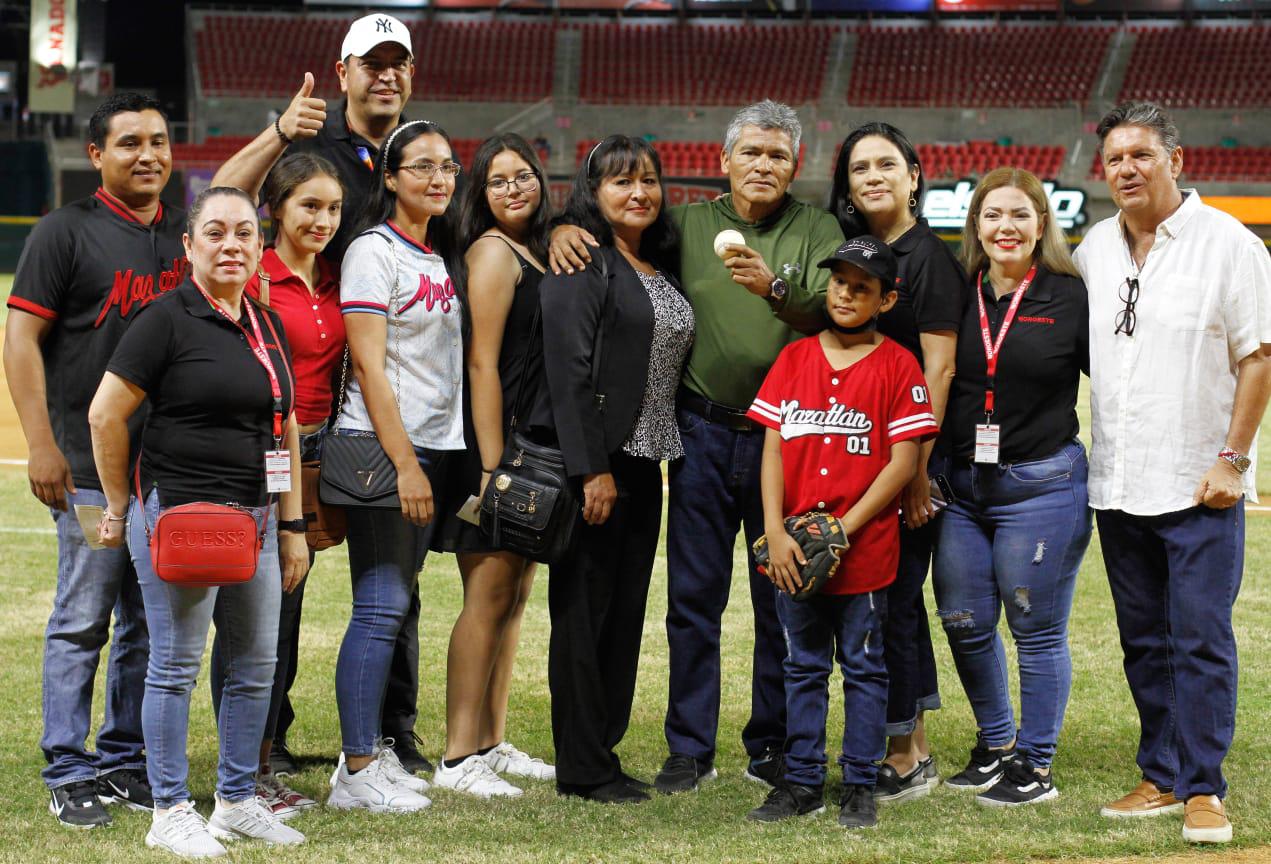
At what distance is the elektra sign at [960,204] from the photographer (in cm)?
2686

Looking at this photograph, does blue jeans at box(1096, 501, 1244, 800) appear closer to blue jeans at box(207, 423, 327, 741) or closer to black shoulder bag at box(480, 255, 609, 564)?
black shoulder bag at box(480, 255, 609, 564)

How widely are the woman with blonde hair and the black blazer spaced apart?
3.57 feet

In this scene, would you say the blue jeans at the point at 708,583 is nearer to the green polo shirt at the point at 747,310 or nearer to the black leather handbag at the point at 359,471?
the green polo shirt at the point at 747,310

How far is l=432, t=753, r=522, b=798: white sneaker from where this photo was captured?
15.1 feet

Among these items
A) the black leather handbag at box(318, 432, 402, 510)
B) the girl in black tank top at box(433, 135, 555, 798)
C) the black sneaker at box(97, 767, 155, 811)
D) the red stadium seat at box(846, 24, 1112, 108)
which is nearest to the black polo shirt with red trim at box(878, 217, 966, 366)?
the girl in black tank top at box(433, 135, 555, 798)

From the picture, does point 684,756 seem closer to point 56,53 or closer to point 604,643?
point 604,643

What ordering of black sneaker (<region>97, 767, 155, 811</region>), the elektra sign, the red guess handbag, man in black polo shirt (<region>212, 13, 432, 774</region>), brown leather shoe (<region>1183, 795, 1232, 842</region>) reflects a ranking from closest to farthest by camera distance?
1. the red guess handbag
2. brown leather shoe (<region>1183, 795, 1232, 842</region>)
3. black sneaker (<region>97, 767, 155, 811</region>)
4. man in black polo shirt (<region>212, 13, 432, 774</region>)
5. the elektra sign

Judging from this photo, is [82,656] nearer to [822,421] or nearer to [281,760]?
[281,760]

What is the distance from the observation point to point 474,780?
4645 mm

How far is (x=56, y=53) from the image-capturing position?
3319 cm

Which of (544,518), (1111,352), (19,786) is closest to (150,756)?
(19,786)

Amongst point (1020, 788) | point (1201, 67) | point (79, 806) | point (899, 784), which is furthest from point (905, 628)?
point (1201, 67)

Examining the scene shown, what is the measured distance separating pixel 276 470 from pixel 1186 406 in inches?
112

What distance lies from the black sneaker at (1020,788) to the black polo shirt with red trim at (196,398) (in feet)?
8.66
